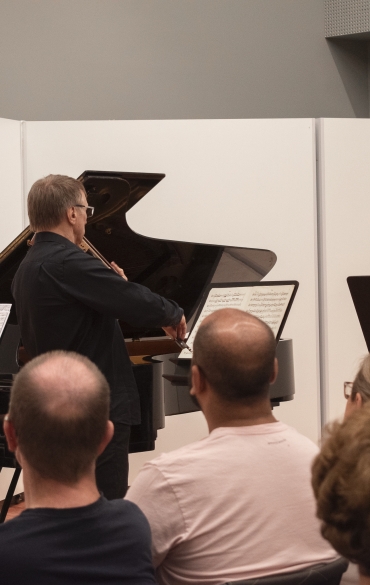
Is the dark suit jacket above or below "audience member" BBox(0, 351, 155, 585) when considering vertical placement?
above

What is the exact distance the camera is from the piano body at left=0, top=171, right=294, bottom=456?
3.35 metres

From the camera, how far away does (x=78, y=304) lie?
8.77ft

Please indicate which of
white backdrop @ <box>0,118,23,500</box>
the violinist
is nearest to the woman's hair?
the violinist

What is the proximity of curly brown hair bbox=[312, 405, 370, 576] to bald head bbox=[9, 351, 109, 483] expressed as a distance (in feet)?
1.49

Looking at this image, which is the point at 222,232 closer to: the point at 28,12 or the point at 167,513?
the point at 28,12

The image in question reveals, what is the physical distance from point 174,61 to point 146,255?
3014 millimetres

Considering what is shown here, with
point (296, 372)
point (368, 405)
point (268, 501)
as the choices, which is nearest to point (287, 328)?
point (296, 372)

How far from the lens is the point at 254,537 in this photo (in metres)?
1.43

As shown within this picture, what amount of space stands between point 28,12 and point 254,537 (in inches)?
208

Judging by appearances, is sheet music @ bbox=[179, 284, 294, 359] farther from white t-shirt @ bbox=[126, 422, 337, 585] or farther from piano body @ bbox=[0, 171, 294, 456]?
white t-shirt @ bbox=[126, 422, 337, 585]

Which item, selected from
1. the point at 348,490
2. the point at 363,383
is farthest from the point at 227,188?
the point at 348,490

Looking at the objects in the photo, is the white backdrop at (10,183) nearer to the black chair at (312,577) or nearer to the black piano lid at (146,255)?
the black piano lid at (146,255)

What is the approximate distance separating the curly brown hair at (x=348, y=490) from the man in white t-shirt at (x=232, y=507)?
48cm

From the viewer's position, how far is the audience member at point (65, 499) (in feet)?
3.87
